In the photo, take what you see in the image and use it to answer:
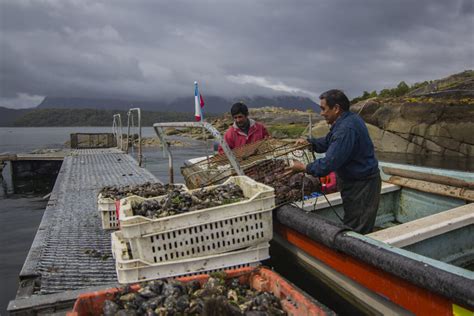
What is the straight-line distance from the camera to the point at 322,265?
4887 mm

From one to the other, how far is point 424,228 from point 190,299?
3293 mm

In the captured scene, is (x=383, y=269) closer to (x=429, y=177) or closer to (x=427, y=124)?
(x=429, y=177)

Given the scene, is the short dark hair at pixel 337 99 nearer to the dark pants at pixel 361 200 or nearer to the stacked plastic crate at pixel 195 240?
the dark pants at pixel 361 200

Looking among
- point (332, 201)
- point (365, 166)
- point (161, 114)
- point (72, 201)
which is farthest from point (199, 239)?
point (161, 114)

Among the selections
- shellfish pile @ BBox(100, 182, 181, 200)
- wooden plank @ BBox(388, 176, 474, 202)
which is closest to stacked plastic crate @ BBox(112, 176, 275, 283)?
shellfish pile @ BBox(100, 182, 181, 200)

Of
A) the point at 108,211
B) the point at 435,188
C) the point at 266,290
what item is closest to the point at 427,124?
the point at 435,188

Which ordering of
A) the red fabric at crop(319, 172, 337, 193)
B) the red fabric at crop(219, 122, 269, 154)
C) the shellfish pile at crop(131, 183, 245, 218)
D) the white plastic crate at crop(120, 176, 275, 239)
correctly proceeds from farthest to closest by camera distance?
the red fabric at crop(219, 122, 269, 154) → the red fabric at crop(319, 172, 337, 193) → the shellfish pile at crop(131, 183, 245, 218) → the white plastic crate at crop(120, 176, 275, 239)

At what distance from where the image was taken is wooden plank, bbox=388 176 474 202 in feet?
20.7

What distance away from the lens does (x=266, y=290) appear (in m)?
3.47

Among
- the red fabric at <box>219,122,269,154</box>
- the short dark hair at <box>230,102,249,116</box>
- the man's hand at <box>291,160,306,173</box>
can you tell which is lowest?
the man's hand at <box>291,160,306,173</box>

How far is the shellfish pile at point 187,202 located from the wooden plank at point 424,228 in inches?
74.5

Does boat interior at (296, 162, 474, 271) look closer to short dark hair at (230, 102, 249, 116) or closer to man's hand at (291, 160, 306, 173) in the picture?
man's hand at (291, 160, 306, 173)

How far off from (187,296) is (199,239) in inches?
36.4

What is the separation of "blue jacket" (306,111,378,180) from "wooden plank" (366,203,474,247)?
32.5 inches
